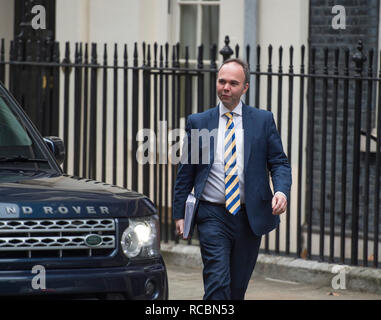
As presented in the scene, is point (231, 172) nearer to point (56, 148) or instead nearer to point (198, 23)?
point (56, 148)

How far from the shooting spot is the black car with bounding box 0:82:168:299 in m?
5.25

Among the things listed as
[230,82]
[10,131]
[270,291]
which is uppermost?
[230,82]

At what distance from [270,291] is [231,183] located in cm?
313

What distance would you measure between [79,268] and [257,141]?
1545mm

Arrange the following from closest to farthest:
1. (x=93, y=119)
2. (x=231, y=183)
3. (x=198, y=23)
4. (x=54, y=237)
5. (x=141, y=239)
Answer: (x=54, y=237)
(x=141, y=239)
(x=231, y=183)
(x=93, y=119)
(x=198, y=23)

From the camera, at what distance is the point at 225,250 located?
6293 mm

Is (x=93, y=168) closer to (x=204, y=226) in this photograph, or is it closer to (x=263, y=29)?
(x=263, y=29)

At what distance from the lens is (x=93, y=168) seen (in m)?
10.9

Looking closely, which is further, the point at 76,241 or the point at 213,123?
the point at 213,123

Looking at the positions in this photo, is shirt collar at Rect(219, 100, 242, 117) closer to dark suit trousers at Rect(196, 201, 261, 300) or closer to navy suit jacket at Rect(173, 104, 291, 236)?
navy suit jacket at Rect(173, 104, 291, 236)

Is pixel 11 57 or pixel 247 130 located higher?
pixel 11 57

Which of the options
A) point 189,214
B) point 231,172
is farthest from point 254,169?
point 189,214
